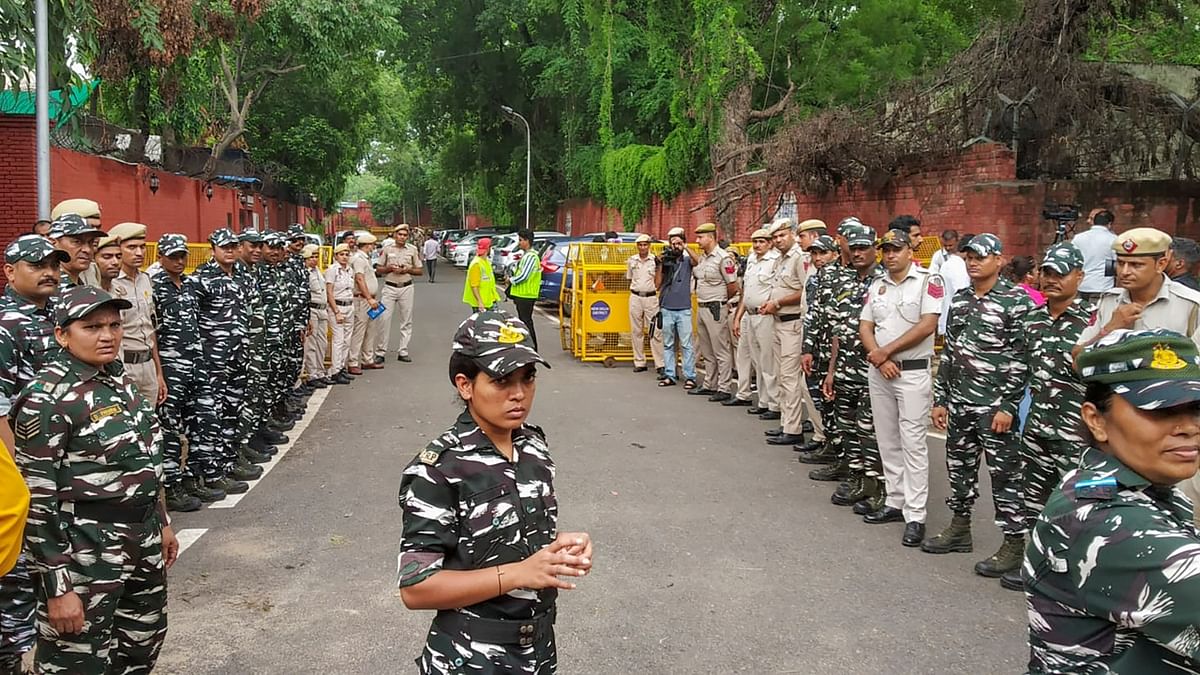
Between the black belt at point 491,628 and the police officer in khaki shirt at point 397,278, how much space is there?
1159 centimetres

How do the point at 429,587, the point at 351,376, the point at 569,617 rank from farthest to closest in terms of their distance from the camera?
the point at 351,376
the point at 569,617
the point at 429,587

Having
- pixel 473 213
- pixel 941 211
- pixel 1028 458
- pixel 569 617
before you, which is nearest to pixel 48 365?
pixel 569 617

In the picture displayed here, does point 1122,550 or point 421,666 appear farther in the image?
point 421,666

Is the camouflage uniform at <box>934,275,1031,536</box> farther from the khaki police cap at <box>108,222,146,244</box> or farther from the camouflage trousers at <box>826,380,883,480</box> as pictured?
the khaki police cap at <box>108,222,146,244</box>

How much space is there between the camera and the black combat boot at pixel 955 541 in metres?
5.96

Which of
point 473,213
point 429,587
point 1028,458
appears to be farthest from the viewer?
point 473,213

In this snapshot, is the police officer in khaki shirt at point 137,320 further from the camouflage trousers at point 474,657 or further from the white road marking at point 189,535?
the camouflage trousers at point 474,657

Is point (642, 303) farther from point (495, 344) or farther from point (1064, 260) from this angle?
point (495, 344)

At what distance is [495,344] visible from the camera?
2.49 meters

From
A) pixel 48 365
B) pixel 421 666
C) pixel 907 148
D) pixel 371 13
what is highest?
pixel 371 13

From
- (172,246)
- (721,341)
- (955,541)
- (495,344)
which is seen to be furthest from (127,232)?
Answer: (721,341)

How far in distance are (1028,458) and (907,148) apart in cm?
1123

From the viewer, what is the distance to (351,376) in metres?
12.7

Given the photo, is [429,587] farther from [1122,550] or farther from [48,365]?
[48,365]
